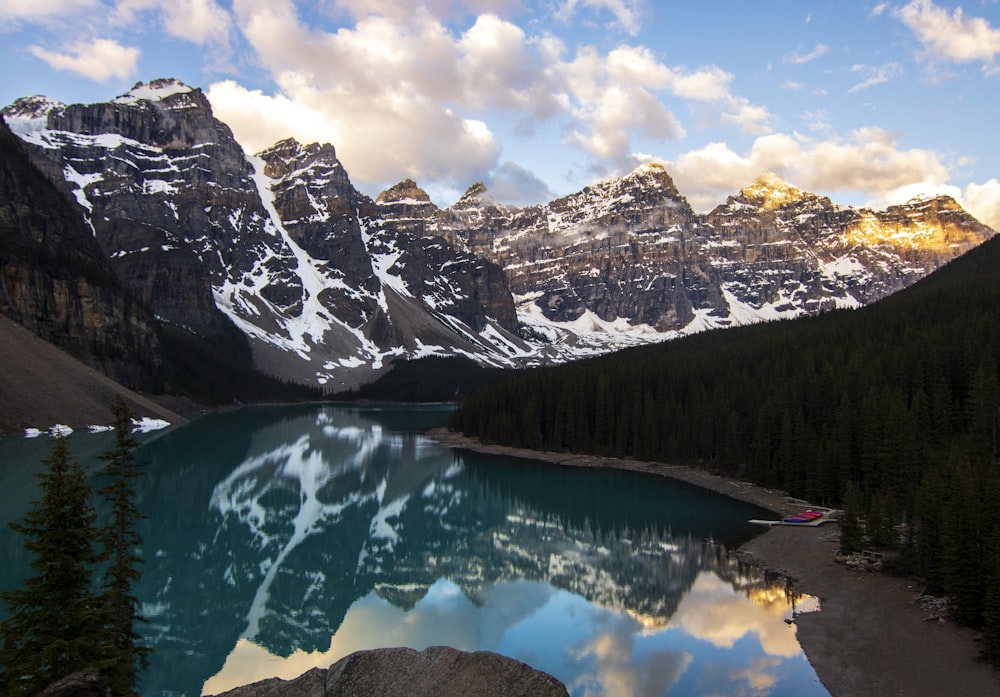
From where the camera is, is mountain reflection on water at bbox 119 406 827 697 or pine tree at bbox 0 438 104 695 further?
mountain reflection on water at bbox 119 406 827 697

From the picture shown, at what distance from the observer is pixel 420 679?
9.52m

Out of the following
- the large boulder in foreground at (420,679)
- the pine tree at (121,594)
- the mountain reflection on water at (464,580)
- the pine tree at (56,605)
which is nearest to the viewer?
the large boulder in foreground at (420,679)

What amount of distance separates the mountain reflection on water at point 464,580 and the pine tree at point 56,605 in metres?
8.89

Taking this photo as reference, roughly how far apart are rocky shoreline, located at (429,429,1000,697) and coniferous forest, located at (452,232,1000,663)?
110cm

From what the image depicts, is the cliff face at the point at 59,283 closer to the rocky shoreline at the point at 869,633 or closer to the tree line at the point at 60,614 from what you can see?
the tree line at the point at 60,614

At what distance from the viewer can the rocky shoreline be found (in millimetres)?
20141

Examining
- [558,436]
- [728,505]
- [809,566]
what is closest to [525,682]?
[809,566]

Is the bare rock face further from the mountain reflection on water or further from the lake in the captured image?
the mountain reflection on water

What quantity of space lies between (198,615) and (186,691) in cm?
782

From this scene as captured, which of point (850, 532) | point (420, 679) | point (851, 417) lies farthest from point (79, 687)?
point (851, 417)

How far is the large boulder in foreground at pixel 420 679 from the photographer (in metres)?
9.06

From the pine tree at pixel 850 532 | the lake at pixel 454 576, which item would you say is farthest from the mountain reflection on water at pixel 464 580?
the pine tree at pixel 850 532

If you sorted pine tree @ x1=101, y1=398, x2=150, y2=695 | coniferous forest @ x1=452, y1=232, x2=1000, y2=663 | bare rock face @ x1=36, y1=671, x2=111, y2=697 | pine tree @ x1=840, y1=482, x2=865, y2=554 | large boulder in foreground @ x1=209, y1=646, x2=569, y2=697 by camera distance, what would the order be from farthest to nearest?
pine tree @ x1=840, y1=482, x2=865, y2=554 → coniferous forest @ x1=452, y1=232, x2=1000, y2=663 → pine tree @ x1=101, y1=398, x2=150, y2=695 → large boulder in foreground @ x1=209, y1=646, x2=569, y2=697 → bare rock face @ x1=36, y1=671, x2=111, y2=697

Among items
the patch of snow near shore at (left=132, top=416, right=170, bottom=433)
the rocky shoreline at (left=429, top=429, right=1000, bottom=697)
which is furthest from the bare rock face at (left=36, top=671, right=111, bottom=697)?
the patch of snow near shore at (left=132, top=416, right=170, bottom=433)
